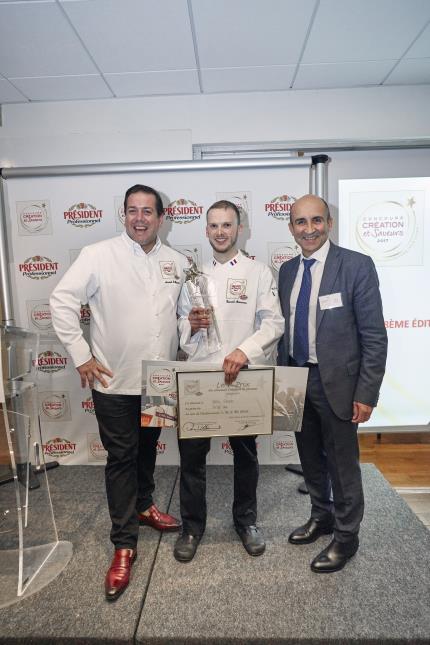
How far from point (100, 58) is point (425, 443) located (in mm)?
4221

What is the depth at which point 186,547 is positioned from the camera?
Result: 1.94 m

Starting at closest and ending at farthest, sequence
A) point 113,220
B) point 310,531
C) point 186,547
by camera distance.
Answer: point 186,547 → point 310,531 → point 113,220

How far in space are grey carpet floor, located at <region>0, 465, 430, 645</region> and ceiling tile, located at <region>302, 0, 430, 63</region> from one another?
300 cm

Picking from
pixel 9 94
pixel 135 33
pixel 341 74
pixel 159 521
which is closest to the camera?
pixel 159 521

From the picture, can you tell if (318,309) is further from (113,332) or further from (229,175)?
(229,175)

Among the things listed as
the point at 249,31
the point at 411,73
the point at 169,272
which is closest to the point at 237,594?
the point at 169,272

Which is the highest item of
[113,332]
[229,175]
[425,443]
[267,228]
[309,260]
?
[229,175]

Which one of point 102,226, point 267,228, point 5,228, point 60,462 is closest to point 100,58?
point 102,226

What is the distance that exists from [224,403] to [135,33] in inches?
91.5

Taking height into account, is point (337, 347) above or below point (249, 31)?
below

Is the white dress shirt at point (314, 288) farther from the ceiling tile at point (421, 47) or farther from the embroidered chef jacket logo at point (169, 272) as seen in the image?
the ceiling tile at point (421, 47)

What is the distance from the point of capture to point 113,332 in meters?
1.90
